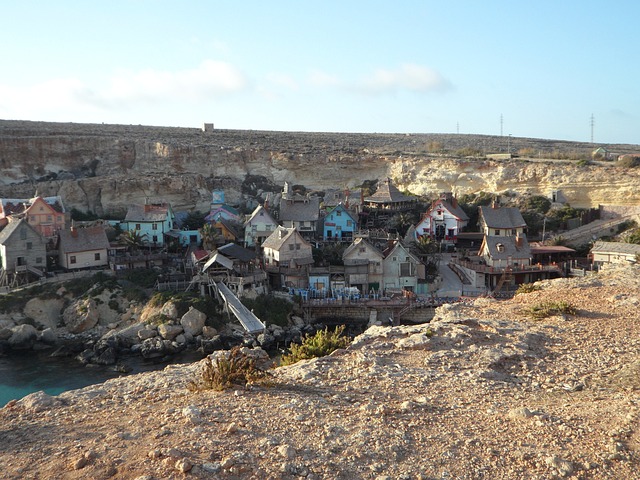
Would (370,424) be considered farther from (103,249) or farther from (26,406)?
(103,249)

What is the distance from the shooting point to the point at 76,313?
38125 millimetres

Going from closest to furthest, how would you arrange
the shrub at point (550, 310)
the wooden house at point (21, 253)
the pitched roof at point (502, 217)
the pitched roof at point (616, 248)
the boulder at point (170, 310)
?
the shrub at point (550, 310) < the boulder at point (170, 310) < the wooden house at point (21, 253) < the pitched roof at point (616, 248) < the pitched roof at point (502, 217)

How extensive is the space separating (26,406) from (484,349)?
11077mm

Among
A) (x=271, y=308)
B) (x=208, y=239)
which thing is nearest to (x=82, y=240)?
(x=208, y=239)

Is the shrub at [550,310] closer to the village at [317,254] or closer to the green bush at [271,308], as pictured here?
the village at [317,254]

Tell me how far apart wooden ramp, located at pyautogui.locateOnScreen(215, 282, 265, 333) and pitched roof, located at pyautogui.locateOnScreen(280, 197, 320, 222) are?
42.8 ft

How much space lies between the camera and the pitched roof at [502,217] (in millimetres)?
50250

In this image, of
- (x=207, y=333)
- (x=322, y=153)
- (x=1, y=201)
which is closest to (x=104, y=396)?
(x=207, y=333)

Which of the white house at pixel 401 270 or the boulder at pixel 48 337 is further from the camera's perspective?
the white house at pixel 401 270

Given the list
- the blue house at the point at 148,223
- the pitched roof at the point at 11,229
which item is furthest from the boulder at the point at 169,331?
the blue house at the point at 148,223

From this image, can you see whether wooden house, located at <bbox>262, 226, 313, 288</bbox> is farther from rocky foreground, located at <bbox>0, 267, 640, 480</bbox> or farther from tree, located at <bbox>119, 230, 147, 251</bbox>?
rocky foreground, located at <bbox>0, 267, 640, 480</bbox>

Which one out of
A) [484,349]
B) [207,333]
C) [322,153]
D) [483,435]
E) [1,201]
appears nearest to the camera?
[483,435]

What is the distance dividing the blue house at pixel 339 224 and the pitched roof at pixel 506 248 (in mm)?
11837

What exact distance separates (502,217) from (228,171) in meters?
32.3
